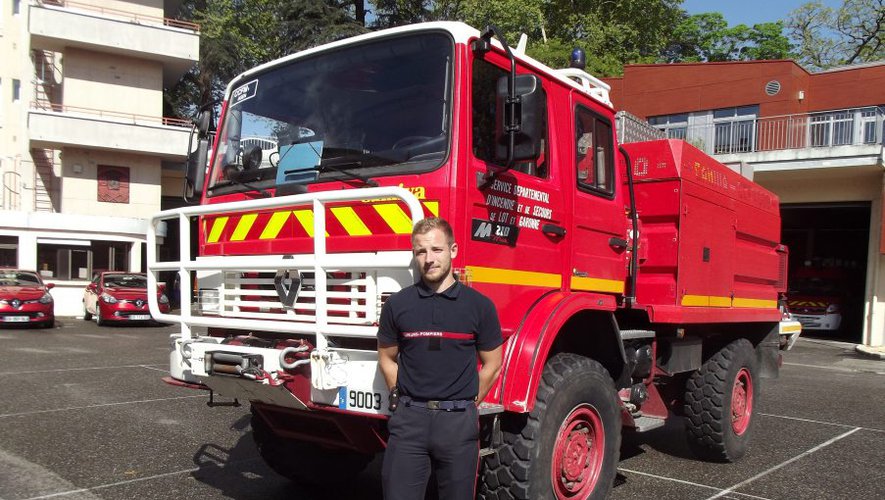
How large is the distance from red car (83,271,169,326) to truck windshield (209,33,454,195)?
16.1 m

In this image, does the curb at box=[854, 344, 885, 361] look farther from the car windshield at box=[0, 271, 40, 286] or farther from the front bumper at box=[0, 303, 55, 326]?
the car windshield at box=[0, 271, 40, 286]

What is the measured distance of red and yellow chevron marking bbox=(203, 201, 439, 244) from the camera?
358cm

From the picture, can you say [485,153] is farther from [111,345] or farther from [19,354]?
[111,345]

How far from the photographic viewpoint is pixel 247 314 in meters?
4.02

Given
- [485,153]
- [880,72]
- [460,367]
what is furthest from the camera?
[880,72]

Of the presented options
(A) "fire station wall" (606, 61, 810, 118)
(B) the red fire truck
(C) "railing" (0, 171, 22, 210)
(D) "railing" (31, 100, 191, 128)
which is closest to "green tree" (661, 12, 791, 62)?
(A) "fire station wall" (606, 61, 810, 118)

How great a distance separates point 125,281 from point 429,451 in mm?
20148

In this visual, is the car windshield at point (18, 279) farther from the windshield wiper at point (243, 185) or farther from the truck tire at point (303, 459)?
the windshield wiper at point (243, 185)

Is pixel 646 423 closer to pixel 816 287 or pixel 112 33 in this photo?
pixel 816 287

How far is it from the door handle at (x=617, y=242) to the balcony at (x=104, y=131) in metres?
24.9

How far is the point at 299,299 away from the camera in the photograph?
12.6 ft

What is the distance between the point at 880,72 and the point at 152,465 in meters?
24.6

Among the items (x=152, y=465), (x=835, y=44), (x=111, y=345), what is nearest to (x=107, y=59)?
(x=111, y=345)

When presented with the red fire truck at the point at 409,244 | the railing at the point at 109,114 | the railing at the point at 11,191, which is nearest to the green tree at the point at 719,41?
the railing at the point at 109,114
